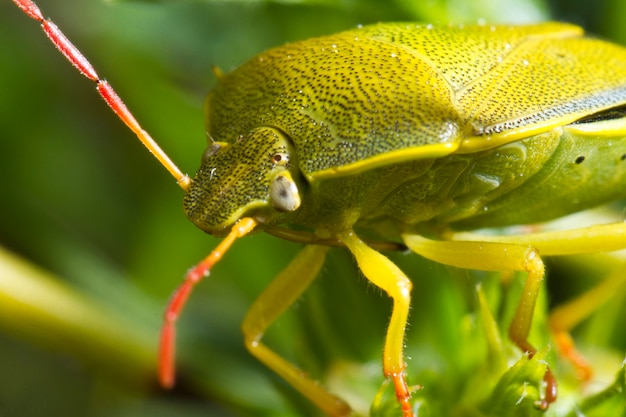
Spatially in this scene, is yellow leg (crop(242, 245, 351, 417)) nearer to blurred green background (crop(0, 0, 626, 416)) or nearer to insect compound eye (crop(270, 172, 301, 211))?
blurred green background (crop(0, 0, 626, 416))

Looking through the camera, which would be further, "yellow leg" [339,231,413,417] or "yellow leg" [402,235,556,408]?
"yellow leg" [402,235,556,408]

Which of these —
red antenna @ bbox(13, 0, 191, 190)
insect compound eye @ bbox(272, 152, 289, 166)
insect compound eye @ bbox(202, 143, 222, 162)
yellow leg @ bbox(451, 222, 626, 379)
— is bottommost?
yellow leg @ bbox(451, 222, 626, 379)

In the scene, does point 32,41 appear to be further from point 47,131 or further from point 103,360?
point 103,360

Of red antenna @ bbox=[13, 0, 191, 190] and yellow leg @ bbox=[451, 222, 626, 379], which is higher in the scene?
red antenna @ bbox=[13, 0, 191, 190]

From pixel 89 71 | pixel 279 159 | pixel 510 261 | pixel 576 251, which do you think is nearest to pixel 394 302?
pixel 510 261

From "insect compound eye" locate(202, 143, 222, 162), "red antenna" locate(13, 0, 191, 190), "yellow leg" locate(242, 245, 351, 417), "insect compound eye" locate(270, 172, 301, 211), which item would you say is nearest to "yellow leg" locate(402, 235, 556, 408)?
"yellow leg" locate(242, 245, 351, 417)

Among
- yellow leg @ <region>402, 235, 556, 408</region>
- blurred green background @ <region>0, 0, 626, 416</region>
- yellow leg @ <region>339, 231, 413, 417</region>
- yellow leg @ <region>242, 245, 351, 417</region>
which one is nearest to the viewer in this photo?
yellow leg @ <region>339, 231, 413, 417</region>
